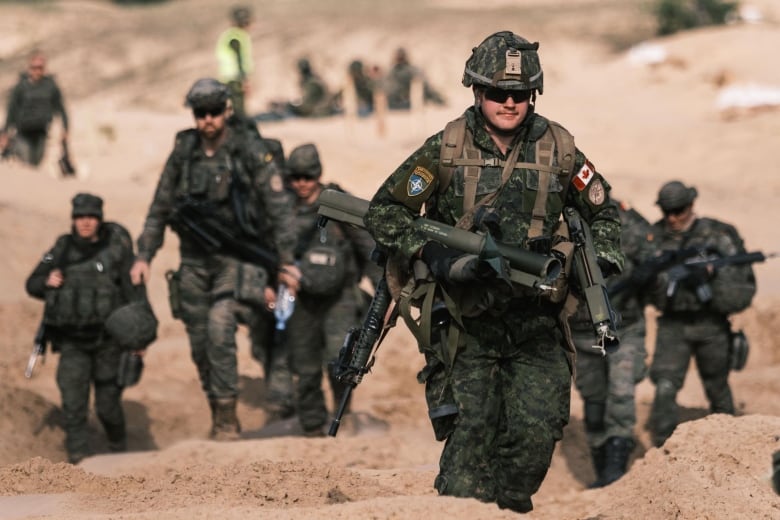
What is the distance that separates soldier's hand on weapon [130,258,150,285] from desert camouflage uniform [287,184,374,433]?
0.98m

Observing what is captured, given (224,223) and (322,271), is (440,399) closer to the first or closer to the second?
(322,271)

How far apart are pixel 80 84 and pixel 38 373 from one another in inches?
1081

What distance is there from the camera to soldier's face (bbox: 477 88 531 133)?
5.69 metres

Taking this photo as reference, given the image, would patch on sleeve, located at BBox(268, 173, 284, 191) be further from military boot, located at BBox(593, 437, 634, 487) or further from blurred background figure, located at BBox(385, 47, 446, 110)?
blurred background figure, located at BBox(385, 47, 446, 110)

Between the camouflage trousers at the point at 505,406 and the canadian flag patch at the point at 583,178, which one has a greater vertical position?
the canadian flag patch at the point at 583,178

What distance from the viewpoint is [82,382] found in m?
9.45

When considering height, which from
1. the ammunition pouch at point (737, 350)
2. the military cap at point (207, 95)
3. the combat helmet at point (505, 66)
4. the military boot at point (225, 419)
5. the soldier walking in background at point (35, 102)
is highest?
the soldier walking in background at point (35, 102)

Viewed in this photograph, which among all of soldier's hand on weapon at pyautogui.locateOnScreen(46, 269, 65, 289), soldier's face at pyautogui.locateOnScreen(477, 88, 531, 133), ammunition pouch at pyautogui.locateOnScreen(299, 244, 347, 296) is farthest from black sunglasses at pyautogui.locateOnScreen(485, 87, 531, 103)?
soldier's hand on weapon at pyautogui.locateOnScreen(46, 269, 65, 289)

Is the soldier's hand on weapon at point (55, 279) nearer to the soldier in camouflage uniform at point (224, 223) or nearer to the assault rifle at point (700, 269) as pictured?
the soldier in camouflage uniform at point (224, 223)

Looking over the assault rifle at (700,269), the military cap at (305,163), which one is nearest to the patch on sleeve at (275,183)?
the military cap at (305,163)

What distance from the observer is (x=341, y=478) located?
22.9 ft

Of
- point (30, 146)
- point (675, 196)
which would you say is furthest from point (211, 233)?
point (30, 146)

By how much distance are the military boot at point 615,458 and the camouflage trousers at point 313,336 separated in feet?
5.97

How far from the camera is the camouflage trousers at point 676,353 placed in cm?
934
